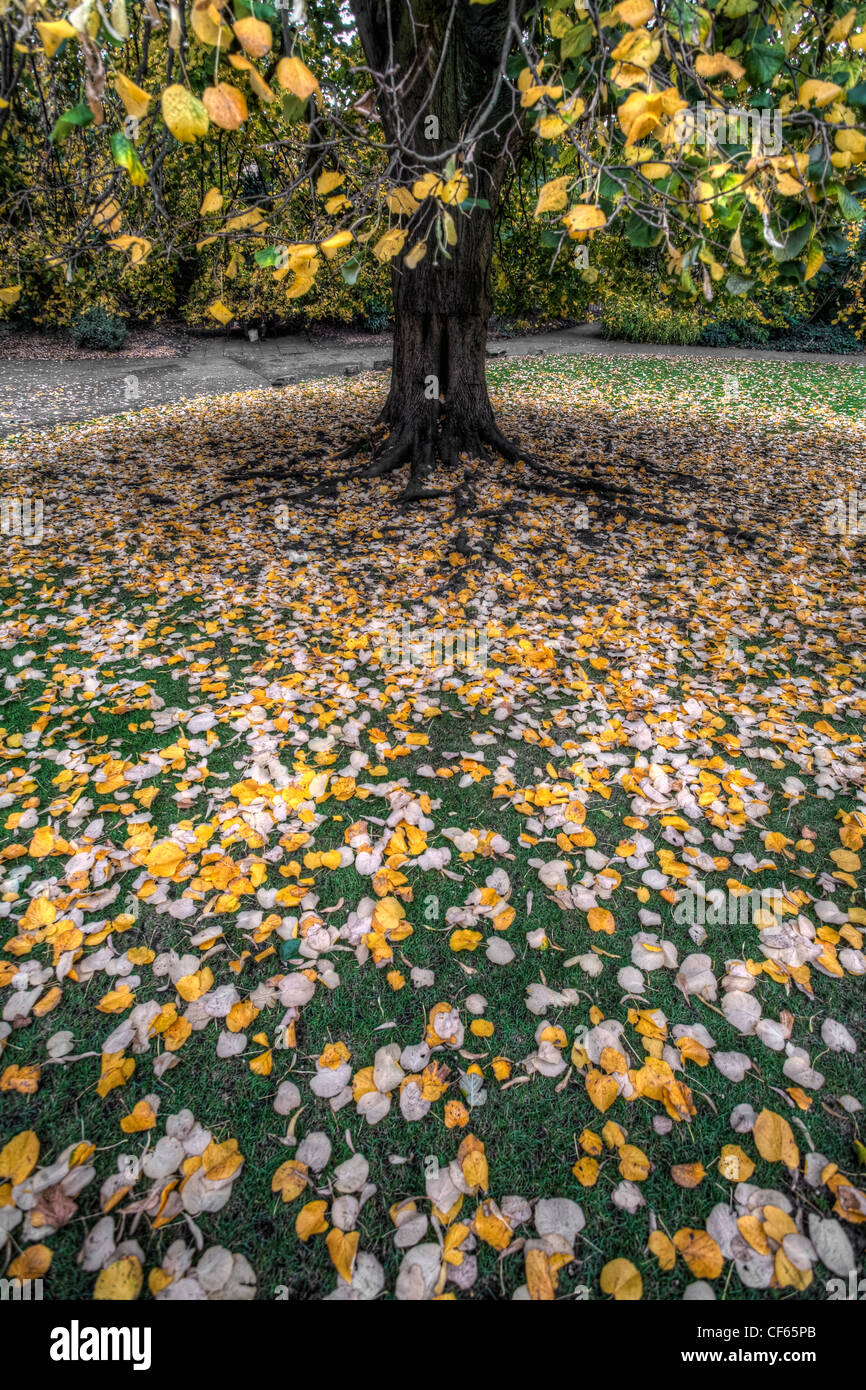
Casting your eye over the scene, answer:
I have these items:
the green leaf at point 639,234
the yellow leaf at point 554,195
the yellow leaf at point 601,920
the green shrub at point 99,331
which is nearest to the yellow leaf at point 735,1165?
the yellow leaf at point 601,920

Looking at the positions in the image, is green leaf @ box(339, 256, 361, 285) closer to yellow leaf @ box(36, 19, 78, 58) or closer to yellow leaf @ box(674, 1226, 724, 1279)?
yellow leaf @ box(36, 19, 78, 58)

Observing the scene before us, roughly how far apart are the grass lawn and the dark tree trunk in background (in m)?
2.93

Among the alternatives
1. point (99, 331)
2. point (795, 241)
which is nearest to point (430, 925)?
point (795, 241)

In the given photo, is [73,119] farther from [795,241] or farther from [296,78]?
[795,241]

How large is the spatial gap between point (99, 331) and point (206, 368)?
17.2ft

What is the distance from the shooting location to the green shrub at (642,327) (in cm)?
2230

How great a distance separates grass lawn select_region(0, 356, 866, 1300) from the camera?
1.85m

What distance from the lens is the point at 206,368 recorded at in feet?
58.9

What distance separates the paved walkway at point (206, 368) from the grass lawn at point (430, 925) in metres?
9.22

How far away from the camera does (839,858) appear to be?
3.00 meters

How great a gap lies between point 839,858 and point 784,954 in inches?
27.7

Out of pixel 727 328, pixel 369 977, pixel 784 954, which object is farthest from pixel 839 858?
pixel 727 328

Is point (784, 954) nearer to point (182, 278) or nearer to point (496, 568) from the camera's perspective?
point (496, 568)

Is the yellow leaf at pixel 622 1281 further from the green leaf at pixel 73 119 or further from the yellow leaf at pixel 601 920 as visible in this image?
the green leaf at pixel 73 119
